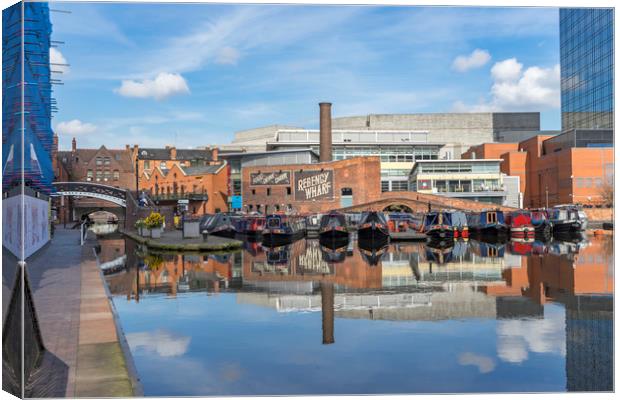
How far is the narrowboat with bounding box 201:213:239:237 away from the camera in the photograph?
4847cm

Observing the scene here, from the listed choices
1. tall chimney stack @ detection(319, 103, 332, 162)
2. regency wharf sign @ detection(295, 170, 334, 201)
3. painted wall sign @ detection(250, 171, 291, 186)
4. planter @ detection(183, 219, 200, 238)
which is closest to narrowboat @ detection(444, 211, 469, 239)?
planter @ detection(183, 219, 200, 238)

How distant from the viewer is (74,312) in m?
11.5

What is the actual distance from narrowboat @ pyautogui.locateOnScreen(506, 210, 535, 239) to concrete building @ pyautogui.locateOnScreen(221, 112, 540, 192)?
29240 mm

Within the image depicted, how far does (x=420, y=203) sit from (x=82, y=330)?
179 ft

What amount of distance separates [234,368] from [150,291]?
877cm

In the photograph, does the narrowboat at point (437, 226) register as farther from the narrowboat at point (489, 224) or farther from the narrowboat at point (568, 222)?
the narrowboat at point (568, 222)

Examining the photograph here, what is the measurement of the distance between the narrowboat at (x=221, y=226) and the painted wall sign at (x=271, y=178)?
1607cm

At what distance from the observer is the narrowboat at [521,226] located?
42875 millimetres

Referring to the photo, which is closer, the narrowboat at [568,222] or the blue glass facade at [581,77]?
the blue glass facade at [581,77]

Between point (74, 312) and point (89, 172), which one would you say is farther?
point (89, 172)

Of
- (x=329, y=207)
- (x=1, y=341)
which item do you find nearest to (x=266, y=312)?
(x=1, y=341)

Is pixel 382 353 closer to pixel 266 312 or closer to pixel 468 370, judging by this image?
pixel 468 370

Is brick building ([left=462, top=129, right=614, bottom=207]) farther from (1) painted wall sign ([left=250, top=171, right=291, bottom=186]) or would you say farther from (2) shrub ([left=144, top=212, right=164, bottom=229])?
(2) shrub ([left=144, top=212, right=164, bottom=229])

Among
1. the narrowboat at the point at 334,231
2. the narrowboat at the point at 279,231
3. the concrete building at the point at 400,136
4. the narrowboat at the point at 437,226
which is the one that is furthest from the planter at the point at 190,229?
the concrete building at the point at 400,136
